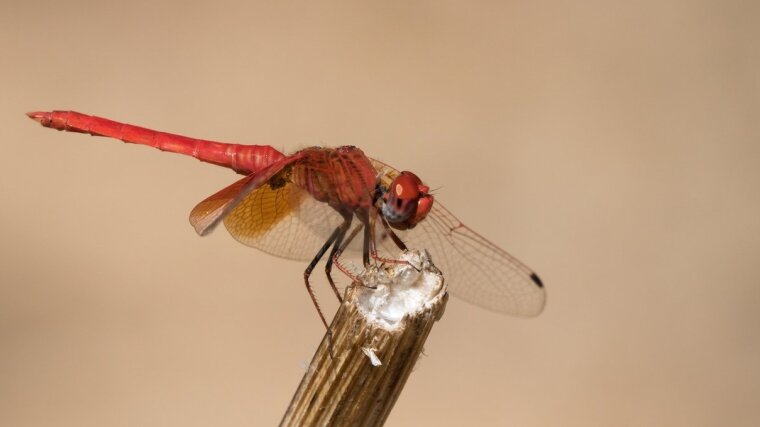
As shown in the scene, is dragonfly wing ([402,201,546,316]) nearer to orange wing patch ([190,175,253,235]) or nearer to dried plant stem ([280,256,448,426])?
orange wing patch ([190,175,253,235])

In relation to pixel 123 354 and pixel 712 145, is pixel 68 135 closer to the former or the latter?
pixel 123 354

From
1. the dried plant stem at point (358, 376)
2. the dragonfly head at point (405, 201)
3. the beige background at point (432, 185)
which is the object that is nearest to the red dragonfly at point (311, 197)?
the dragonfly head at point (405, 201)

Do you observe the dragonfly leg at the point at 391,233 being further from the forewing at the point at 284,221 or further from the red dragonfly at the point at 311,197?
the forewing at the point at 284,221

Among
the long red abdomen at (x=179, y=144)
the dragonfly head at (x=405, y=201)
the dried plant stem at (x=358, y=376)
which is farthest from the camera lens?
the long red abdomen at (x=179, y=144)

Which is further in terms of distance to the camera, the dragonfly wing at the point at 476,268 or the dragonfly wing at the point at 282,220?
the dragonfly wing at the point at 476,268

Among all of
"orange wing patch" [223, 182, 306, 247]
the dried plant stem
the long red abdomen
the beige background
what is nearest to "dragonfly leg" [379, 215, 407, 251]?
"orange wing patch" [223, 182, 306, 247]

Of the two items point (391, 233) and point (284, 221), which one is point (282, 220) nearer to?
point (284, 221)
